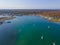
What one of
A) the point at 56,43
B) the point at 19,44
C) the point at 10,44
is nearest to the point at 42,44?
the point at 56,43

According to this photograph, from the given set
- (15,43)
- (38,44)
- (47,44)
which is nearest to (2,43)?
(15,43)

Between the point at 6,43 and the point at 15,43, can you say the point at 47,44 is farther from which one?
the point at 6,43

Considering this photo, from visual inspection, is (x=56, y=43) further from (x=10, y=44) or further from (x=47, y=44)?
(x=10, y=44)

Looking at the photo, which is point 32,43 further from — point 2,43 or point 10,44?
point 2,43

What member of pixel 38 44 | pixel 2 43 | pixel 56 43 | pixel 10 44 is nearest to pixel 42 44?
pixel 38 44

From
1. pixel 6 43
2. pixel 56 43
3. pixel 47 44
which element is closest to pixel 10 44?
pixel 6 43

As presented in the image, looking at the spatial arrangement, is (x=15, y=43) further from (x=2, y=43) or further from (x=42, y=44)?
(x=42, y=44)
